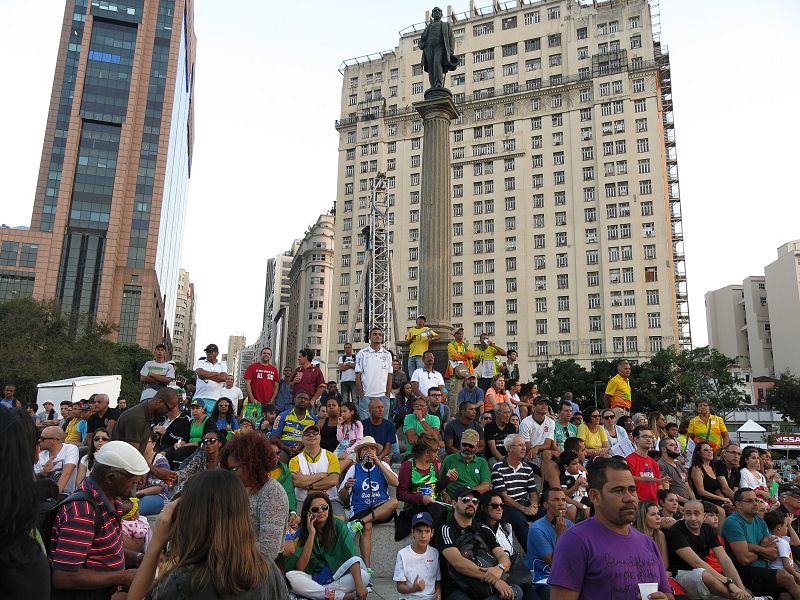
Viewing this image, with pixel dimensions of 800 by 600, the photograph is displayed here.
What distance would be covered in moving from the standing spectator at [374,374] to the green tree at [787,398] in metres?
58.5

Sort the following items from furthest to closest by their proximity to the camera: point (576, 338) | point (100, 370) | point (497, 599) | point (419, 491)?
point (576, 338), point (100, 370), point (419, 491), point (497, 599)

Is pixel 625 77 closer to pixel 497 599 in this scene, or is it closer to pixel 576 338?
pixel 576 338

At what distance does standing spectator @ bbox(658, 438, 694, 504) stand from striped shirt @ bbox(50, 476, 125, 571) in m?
8.77

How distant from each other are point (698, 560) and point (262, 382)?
28.9 ft

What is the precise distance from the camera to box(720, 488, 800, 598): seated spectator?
7074 mm

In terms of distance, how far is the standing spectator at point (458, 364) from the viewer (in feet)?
47.3

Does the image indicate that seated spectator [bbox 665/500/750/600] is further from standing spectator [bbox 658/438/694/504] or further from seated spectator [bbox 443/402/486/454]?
seated spectator [bbox 443/402/486/454]

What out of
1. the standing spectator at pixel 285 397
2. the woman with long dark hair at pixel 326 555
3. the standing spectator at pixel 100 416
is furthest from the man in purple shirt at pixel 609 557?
the standing spectator at pixel 285 397

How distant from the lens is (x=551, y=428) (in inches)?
428

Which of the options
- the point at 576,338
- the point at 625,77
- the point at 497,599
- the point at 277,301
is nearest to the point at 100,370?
the point at 497,599

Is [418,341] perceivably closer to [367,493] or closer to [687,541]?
[367,493]

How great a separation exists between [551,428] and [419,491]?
4.02 metres

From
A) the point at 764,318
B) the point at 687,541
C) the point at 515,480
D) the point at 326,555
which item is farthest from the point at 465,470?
the point at 764,318

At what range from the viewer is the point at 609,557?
3.30 m
